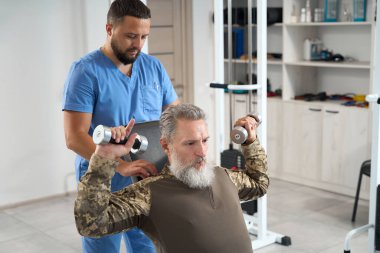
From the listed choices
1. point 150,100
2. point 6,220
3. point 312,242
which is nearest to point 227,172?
point 150,100

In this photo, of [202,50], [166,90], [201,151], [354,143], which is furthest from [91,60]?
[202,50]

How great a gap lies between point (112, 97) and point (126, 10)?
1.13ft

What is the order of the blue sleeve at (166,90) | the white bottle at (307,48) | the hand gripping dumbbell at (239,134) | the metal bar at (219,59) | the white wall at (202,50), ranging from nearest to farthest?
the hand gripping dumbbell at (239,134) → the blue sleeve at (166,90) → the metal bar at (219,59) → the white bottle at (307,48) → the white wall at (202,50)

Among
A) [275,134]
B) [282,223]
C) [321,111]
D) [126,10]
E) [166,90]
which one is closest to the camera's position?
[126,10]

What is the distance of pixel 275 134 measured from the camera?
5.13 metres

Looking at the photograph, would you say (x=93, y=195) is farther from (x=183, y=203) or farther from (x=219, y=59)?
(x=219, y=59)

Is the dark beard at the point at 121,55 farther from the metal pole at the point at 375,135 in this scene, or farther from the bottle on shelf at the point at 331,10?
the bottle on shelf at the point at 331,10

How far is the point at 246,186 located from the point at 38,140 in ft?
9.39

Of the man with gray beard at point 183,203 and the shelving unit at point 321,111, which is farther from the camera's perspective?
the shelving unit at point 321,111

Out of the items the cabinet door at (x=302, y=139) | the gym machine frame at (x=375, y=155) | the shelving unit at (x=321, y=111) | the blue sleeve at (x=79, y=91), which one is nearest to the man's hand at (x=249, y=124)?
the blue sleeve at (x=79, y=91)

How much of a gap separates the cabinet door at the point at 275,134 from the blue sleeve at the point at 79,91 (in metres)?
3.11

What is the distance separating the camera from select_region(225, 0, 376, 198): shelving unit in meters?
4.53

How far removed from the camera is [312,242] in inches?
145

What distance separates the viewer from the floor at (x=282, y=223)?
3.66 m
